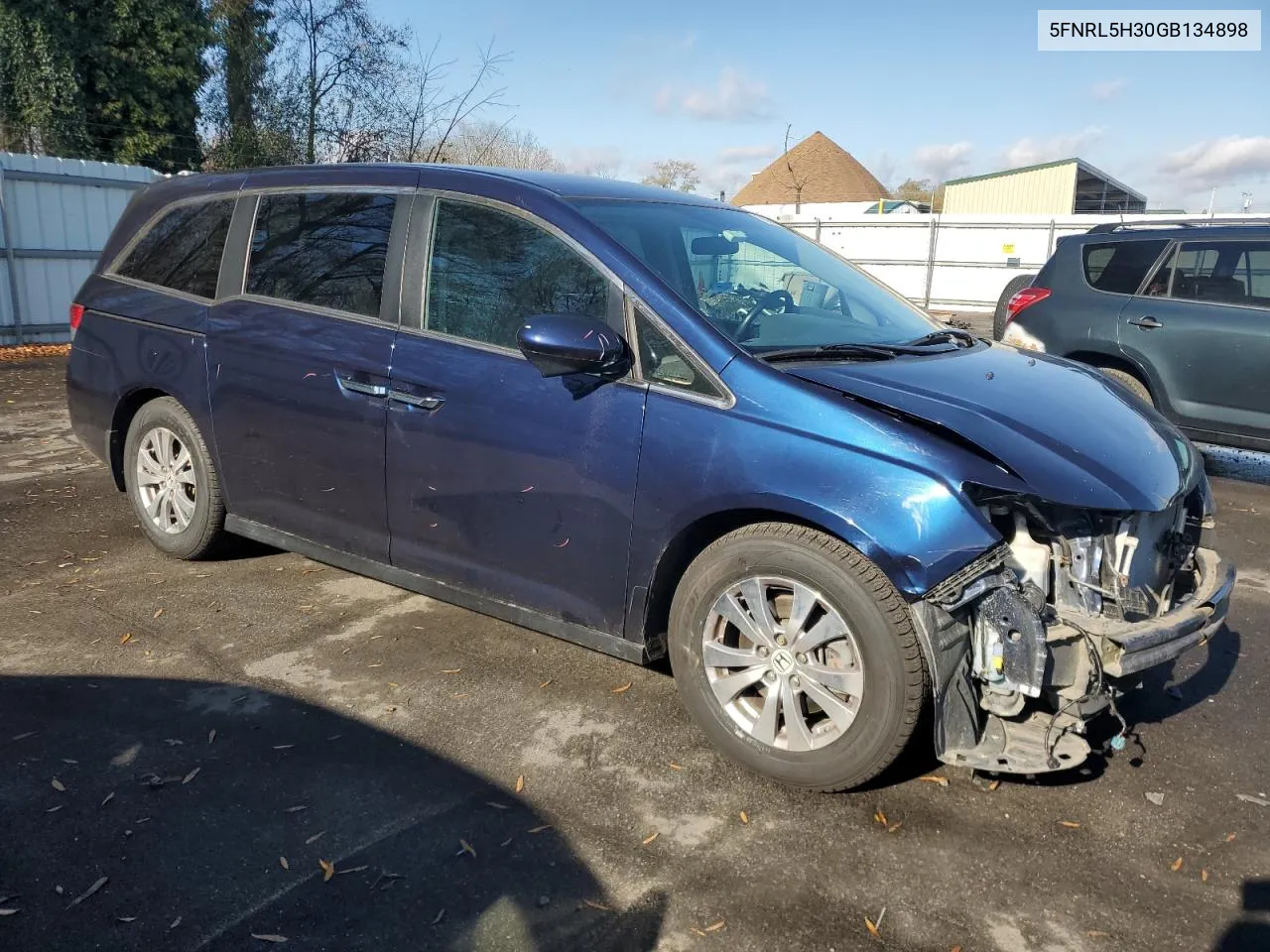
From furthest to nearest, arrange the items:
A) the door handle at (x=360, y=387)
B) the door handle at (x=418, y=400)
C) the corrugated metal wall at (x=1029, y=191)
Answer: the corrugated metal wall at (x=1029, y=191)
the door handle at (x=360, y=387)
the door handle at (x=418, y=400)

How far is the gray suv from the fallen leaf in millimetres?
6563

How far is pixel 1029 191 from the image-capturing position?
3488 cm

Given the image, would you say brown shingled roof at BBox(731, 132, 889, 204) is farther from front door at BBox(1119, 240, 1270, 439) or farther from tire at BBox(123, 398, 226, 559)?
tire at BBox(123, 398, 226, 559)

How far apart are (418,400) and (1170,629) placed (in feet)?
8.69

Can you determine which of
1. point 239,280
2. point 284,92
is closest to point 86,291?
point 239,280

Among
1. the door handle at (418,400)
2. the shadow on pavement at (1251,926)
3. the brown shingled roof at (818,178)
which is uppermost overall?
the brown shingled roof at (818,178)

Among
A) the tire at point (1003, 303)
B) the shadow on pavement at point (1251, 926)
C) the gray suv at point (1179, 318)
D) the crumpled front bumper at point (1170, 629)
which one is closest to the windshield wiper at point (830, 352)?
the crumpled front bumper at point (1170, 629)

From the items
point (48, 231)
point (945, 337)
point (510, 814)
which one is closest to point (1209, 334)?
point (945, 337)

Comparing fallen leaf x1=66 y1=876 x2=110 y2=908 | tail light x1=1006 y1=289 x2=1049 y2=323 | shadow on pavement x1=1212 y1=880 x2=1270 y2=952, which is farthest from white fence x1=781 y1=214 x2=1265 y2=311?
fallen leaf x1=66 y1=876 x2=110 y2=908

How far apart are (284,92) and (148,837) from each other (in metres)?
18.2

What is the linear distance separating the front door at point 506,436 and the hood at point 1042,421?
2.38ft

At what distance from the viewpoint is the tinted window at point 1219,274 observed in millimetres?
6895

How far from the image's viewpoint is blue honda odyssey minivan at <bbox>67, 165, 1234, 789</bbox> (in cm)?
287

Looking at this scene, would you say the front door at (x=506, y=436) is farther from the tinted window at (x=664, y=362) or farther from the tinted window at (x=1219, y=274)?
the tinted window at (x=1219, y=274)
